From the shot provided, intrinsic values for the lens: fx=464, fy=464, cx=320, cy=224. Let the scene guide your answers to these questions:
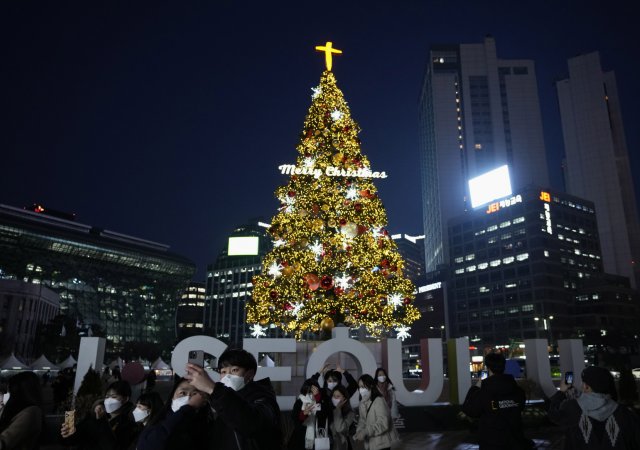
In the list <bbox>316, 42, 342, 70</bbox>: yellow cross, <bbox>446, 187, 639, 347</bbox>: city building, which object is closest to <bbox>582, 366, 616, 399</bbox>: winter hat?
<bbox>316, 42, 342, 70</bbox>: yellow cross

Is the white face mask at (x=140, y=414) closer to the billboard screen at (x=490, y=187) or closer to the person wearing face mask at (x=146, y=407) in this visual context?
the person wearing face mask at (x=146, y=407)

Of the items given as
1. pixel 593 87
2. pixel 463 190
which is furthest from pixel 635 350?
pixel 593 87

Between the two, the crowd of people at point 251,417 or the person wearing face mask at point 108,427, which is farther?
the person wearing face mask at point 108,427

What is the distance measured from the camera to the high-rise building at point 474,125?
5477 inches

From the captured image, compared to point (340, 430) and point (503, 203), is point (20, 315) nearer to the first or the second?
point (340, 430)

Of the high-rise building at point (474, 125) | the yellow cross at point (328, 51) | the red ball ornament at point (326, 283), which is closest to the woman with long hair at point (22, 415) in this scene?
the red ball ornament at point (326, 283)

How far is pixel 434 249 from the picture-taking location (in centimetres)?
14950

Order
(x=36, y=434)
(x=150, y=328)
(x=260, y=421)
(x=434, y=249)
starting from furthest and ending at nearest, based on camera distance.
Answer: (x=434, y=249) < (x=150, y=328) < (x=36, y=434) < (x=260, y=421)

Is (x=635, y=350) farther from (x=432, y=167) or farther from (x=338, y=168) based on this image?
(x=338, y=168)

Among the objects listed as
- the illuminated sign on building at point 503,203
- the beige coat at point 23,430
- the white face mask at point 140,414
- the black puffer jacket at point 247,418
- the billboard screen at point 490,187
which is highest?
the billboard screen at point 490,187

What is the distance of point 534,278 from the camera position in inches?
3935

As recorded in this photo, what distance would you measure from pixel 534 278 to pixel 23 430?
108 m

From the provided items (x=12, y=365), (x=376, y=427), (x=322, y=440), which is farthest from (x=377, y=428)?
(x=12, y=365)

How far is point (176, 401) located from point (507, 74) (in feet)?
538
